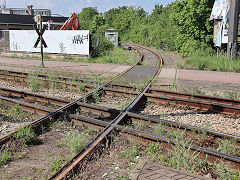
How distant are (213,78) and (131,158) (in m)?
8.10

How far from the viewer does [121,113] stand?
5.69 metres

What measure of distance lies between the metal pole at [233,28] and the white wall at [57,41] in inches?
390

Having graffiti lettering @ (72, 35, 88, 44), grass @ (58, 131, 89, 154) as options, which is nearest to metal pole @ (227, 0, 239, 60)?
graffiti lettering @ (72, 35, 88, 44)

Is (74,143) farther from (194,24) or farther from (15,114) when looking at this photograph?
(194,24)

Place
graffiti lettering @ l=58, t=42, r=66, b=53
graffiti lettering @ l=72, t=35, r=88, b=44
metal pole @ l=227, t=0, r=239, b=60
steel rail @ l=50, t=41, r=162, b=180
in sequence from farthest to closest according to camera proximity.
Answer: graffiti lettering @ l=58, t=42, r=66, b=53 < graffiti lettering @ l=72, t=35, r=88, b=44 < metal pole @ l=227, t=0, r=239, b=60 < steel rail @ l=50, t=41, r=162, b=180

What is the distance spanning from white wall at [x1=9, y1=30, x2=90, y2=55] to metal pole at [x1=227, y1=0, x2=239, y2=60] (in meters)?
9.90

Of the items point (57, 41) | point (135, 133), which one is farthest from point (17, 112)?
point (57, 41)

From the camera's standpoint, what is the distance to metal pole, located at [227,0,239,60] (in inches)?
561

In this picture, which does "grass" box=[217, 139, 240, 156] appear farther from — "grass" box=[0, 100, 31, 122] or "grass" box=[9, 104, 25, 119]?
"grass" box=[9, 104, 25, 119]

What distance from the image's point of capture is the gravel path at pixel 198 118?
5.43m

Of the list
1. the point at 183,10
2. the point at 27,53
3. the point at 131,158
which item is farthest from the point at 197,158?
the point at 27,53

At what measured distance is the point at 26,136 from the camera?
14.7ft

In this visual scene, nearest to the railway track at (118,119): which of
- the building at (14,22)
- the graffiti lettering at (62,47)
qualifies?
the graffiti lettering at (62,47)

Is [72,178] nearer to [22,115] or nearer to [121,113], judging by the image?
[121,113]
